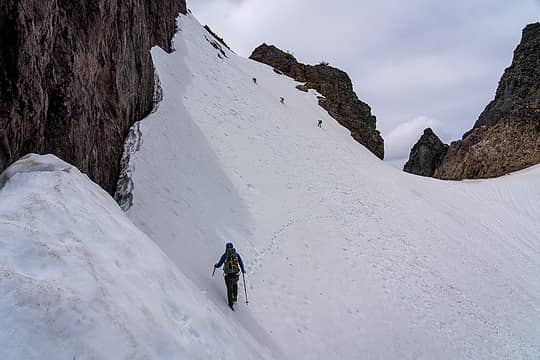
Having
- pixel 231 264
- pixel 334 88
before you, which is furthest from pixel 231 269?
pixel 334 88

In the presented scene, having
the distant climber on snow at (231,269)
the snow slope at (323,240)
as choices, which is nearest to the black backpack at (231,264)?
the distant climber on snow at (231,269)

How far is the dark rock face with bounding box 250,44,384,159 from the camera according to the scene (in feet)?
132

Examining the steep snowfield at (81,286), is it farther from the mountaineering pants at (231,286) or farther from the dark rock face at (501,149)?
the dark rock face at (501,149)

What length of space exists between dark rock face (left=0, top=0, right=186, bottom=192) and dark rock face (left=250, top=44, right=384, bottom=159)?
30896 millimetres

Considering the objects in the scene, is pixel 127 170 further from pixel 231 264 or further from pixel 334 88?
pixel 334 88

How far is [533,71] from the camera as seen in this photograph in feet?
116

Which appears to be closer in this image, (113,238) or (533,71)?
(113,238)

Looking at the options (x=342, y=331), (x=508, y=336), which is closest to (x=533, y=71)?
(x=508, y=336)

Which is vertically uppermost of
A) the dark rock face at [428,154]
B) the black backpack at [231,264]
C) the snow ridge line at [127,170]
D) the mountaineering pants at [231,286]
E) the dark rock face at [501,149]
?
the dark rock face at [428,154]

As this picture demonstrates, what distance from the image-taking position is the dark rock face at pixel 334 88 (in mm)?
40312

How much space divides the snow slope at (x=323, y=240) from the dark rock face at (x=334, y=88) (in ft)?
61.9

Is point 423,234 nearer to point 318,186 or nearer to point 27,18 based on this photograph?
point 318,186

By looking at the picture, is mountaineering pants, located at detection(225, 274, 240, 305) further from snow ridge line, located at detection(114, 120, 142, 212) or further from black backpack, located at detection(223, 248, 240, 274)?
snow ridge line, located at detection(114, 120, 142, 212)

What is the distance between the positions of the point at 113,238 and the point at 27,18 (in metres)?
4.04
